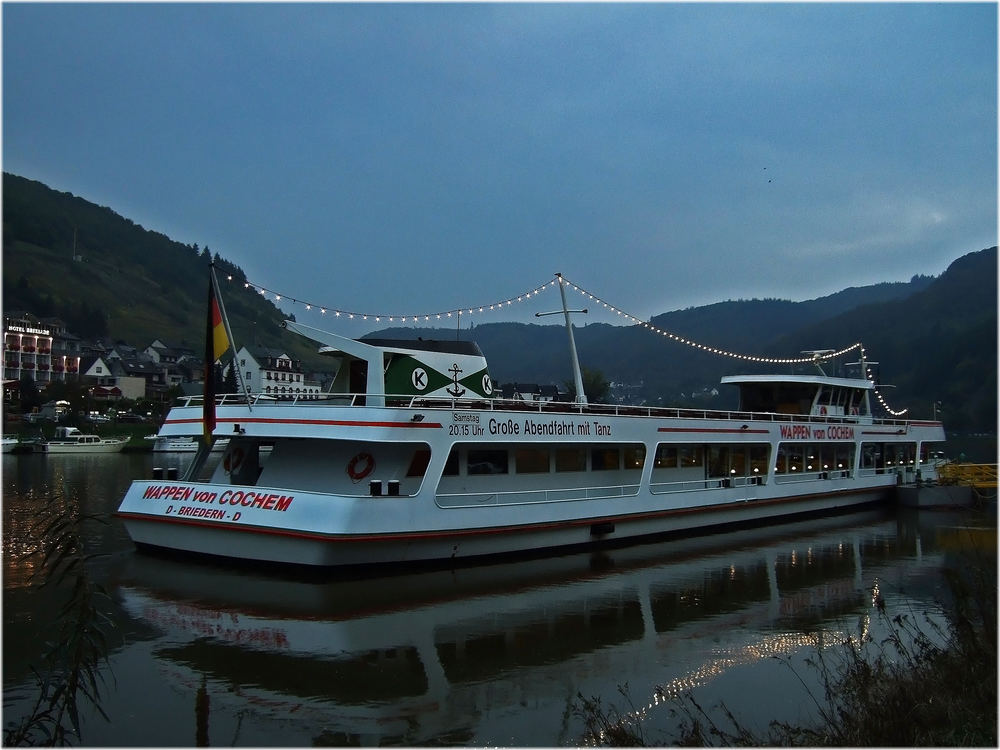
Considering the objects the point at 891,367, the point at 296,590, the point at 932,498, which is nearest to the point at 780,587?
the point at 296,590

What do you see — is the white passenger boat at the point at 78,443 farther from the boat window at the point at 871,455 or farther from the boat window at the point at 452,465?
the boat window at the point at 871,455

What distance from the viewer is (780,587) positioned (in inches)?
611

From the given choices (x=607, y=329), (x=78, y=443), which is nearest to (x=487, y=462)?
(x=78, y=443)

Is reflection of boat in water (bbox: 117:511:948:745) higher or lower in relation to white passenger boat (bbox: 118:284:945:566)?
lower

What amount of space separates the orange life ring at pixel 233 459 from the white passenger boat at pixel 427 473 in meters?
0.04

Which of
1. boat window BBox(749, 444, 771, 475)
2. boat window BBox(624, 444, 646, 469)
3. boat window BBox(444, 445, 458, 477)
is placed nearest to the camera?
boat window BBox(444, 445, 458, 477)

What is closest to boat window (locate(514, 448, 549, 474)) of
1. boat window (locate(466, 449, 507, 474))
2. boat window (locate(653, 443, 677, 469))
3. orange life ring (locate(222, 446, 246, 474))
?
boat window (locate(466, 449, 507, 474))

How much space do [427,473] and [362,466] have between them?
5.93 feet

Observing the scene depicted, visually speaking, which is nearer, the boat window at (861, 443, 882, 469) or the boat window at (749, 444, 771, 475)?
the boat window at (749, 444, 771, 475)

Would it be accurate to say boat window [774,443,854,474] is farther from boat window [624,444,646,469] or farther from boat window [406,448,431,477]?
boat window [406,448,431,477]

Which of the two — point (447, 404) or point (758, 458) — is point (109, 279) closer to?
point (758, 458)

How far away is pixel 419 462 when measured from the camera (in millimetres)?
16203

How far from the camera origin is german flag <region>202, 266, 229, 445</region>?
50.2 feet

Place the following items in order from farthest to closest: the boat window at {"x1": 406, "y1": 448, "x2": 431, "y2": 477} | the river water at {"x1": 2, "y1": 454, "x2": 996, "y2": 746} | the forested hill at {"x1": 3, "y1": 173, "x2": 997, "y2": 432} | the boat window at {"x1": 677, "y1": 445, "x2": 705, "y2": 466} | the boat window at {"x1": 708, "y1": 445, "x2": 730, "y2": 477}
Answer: the forested hill at {"x1": 3, "y1": 173, "x2": 997, "y2": 432} → the boat window at {"x1": 708, "y1": 445, "x2": 730, "y2": 477} → the boat window at {"x1": 677, "y1": 445, "x2": 705, "y2": 466} → the boat window at {"x1": 406, "y1": 448, "x2": 431, "y2": 477} → the river water at {"x1": 2, "y1": 454, "x2": 996, "y2": 746}
